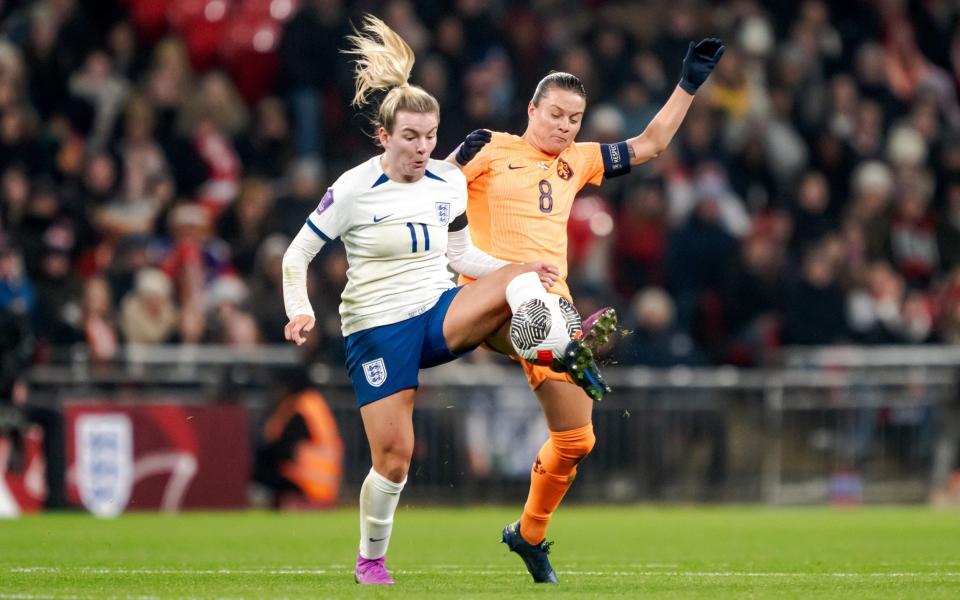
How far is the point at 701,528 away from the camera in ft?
45.1

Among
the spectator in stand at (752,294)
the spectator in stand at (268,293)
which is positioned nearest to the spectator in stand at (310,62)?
the spectator in stand at (268,293)

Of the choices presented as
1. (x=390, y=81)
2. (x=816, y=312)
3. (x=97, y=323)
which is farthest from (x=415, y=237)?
(x=816, y=312)

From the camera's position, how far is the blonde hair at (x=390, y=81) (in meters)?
8.11

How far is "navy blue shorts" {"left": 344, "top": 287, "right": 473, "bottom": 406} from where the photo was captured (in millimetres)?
8109

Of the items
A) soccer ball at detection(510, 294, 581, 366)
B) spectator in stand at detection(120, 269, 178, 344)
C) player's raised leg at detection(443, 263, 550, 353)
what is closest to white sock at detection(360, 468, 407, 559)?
player's raised leg at detection(443, 263, 550, 353)

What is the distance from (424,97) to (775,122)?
12.9 metres

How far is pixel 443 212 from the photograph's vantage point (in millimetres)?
8305

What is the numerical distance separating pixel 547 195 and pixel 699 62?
108 centimetres

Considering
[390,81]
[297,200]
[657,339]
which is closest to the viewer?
[390,81]

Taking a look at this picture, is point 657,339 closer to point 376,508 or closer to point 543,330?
point 376,508

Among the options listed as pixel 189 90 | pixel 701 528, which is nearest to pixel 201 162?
pixel 189 90

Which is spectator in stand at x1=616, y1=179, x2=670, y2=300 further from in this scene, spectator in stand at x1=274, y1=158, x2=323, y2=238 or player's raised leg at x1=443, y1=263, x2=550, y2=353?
player's raised leg at x1=443, y1=263, x2=550, y2=353

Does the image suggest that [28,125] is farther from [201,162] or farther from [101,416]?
[101,416]

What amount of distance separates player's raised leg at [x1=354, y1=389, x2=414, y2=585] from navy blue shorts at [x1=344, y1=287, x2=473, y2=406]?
0.06 meters
